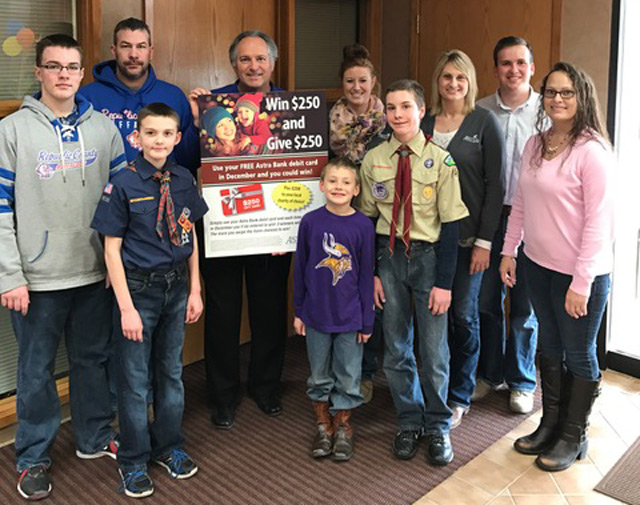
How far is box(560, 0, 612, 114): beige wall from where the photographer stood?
3668mm

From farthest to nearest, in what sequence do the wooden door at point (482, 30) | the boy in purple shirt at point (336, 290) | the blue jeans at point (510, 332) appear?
the wooden door at point (482, 30), the blue jeans at point (510, 332), the boy in purple shirt at point (336, 290)

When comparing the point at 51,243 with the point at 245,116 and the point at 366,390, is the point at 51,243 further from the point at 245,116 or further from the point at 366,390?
the point at 366,390

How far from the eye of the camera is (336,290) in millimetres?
2910

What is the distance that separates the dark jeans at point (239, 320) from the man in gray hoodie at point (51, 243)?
0.52 m

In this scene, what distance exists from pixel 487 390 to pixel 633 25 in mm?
1895

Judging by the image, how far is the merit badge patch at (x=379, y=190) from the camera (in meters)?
2.91

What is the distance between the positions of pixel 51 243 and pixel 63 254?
6 cm

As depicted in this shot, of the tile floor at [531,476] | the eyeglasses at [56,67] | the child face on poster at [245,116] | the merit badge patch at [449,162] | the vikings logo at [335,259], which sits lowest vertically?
the tile floor at [531,476]

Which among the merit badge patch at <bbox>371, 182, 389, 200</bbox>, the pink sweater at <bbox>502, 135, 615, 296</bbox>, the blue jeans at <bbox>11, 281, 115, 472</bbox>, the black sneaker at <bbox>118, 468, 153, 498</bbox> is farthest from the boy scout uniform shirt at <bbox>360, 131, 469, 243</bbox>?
the black sneaker at <bbox>118, 468, 153, 498</bbox>

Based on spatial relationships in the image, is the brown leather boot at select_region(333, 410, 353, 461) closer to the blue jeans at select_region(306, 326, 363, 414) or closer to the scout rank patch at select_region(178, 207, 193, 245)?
the blue jeans at select_region(306, 326, 363, 414)

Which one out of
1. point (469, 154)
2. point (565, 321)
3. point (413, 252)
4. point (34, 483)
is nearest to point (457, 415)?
point (565, 321)

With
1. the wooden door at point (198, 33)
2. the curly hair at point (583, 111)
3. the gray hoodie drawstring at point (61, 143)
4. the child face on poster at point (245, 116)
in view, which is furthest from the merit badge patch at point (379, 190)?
the wooden door at point (198, 33)

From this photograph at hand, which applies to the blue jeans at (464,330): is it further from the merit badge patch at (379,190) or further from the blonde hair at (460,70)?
the blonde hair at (460,70)

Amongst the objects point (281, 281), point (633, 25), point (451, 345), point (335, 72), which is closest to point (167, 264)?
point (281, 281)
